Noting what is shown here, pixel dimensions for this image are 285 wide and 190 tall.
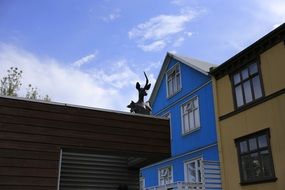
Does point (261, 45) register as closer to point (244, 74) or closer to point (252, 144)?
point (244, 74)

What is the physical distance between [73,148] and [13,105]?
1.48 m

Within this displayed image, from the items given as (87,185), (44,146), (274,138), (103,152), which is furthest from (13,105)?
(274,138)

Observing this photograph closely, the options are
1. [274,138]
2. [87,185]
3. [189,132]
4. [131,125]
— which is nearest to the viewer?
[131,125]

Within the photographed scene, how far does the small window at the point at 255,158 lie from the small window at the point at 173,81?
616 cm

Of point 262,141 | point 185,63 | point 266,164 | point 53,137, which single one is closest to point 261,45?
point 262,141

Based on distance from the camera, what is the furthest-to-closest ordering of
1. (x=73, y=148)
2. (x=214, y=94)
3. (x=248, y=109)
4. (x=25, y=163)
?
(x=214, y=94), (x=248, y=109), (x=73, y=148), (x=25, y=163)

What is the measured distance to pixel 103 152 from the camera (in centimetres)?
831

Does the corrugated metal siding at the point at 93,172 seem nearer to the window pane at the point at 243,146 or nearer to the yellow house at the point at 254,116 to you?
the yellow house at the point at 254,116

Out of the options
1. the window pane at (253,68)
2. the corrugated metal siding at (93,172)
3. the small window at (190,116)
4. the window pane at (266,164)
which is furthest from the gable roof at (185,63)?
the corrugated metal siding at (93,172)

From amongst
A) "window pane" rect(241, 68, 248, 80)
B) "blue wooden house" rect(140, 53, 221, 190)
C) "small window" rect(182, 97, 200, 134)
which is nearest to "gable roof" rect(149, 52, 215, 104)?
"blue wooden house" rect(140, 53, 221, 190)

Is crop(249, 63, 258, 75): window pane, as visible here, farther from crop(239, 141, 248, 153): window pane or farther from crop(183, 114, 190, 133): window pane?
crop(183, 114, 190, 133): window pane

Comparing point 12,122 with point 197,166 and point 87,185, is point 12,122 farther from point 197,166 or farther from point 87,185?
point 197,166

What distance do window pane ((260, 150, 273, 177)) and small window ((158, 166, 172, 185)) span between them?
7.18m

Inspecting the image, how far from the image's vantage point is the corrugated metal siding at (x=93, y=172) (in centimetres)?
969
